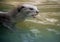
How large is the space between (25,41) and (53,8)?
0.43 metres

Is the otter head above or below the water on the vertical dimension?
above

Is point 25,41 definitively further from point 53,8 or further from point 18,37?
point 53,8

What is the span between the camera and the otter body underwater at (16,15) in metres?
1.72

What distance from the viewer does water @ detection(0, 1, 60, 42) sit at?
1.76 metres

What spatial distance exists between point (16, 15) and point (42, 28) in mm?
289

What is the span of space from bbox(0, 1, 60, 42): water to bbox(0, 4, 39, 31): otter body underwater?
0.16 ft

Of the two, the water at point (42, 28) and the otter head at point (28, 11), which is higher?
the otter head at point (28, 11)

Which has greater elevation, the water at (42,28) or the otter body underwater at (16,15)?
the otter body underwater at (16,15)

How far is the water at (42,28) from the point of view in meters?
1.76

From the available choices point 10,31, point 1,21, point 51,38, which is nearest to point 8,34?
point 10,31

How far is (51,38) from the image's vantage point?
70.0 inches

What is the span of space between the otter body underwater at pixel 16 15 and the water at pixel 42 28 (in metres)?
0.05

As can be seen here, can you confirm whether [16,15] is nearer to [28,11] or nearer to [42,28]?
[28,11]

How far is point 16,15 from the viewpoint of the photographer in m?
1.73
